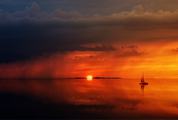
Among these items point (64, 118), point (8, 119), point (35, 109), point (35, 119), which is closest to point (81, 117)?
point (64, 118)

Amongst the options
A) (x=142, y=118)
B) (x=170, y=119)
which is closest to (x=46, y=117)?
(x=142, y=118)

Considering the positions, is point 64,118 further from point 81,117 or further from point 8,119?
point 8,119

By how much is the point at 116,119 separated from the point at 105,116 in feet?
9.15

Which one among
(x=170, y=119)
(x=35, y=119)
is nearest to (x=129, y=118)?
(x=170, y=119)

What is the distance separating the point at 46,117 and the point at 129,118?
944cm

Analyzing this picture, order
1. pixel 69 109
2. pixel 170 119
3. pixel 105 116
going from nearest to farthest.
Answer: pixel 170 119 < pixel 105 116 < pixel 69 109

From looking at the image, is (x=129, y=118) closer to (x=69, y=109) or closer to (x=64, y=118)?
(x=64, y=118)

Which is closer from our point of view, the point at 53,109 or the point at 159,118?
the point at 159,118

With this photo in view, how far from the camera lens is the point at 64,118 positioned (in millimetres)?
44500

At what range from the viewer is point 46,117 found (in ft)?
148

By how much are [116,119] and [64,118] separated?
5.92 meters

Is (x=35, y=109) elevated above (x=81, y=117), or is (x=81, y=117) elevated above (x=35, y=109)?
(x=35, y=109)

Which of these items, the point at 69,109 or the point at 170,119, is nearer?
the point at 170,119

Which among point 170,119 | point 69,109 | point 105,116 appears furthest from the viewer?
point 69,109
